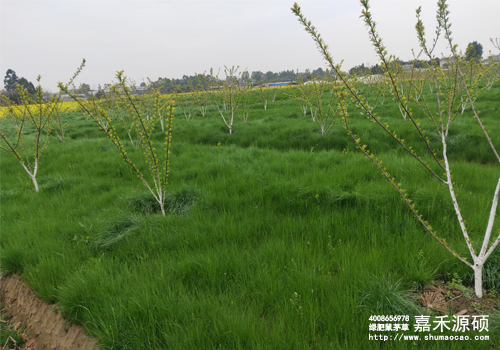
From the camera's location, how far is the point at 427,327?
152cm

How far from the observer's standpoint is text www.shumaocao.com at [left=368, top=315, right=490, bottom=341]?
1475 mm

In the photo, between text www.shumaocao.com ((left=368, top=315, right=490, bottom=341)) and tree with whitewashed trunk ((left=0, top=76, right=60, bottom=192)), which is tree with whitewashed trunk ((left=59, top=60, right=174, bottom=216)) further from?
text www.shumaocao.com ((left=368, top=315, right=490, bottom=341))

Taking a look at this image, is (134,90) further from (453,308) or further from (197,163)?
(453,308)

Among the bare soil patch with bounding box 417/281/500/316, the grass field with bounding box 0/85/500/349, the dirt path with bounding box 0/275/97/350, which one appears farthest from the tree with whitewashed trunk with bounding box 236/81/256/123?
the bare soil patch with bounding box 417/281/500/316

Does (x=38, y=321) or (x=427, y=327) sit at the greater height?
(x=427, y=327)

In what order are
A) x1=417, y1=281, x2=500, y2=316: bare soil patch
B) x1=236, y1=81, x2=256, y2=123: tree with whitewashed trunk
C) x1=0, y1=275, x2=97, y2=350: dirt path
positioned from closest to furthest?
1. x1=417, y1=281, x2=500, y2=316: bare soil patch
2. x1=0, y1=275, x2=97, y2=350: dirt path
3. x1=236, y1=81, x2=256, y2=123: tree with whitewashed trunk

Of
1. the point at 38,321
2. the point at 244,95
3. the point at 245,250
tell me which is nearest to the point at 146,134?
the point at 245,250

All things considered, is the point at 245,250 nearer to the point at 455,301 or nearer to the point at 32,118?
the point at 455,301

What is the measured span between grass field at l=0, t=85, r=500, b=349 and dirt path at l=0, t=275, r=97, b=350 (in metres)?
0.10

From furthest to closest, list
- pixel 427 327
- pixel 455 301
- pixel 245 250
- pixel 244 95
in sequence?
pixel 244 95 → pixel 245 250 → pixel 455 301 → pixel 427 327

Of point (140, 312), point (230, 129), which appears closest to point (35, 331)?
point (140, 312)

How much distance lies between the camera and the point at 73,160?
5965 mm

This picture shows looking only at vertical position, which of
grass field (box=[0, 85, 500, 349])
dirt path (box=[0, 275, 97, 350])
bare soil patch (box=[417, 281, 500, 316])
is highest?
grass field (box=[0, 85, 500, 349])

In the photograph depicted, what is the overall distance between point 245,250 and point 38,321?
1904 mm
